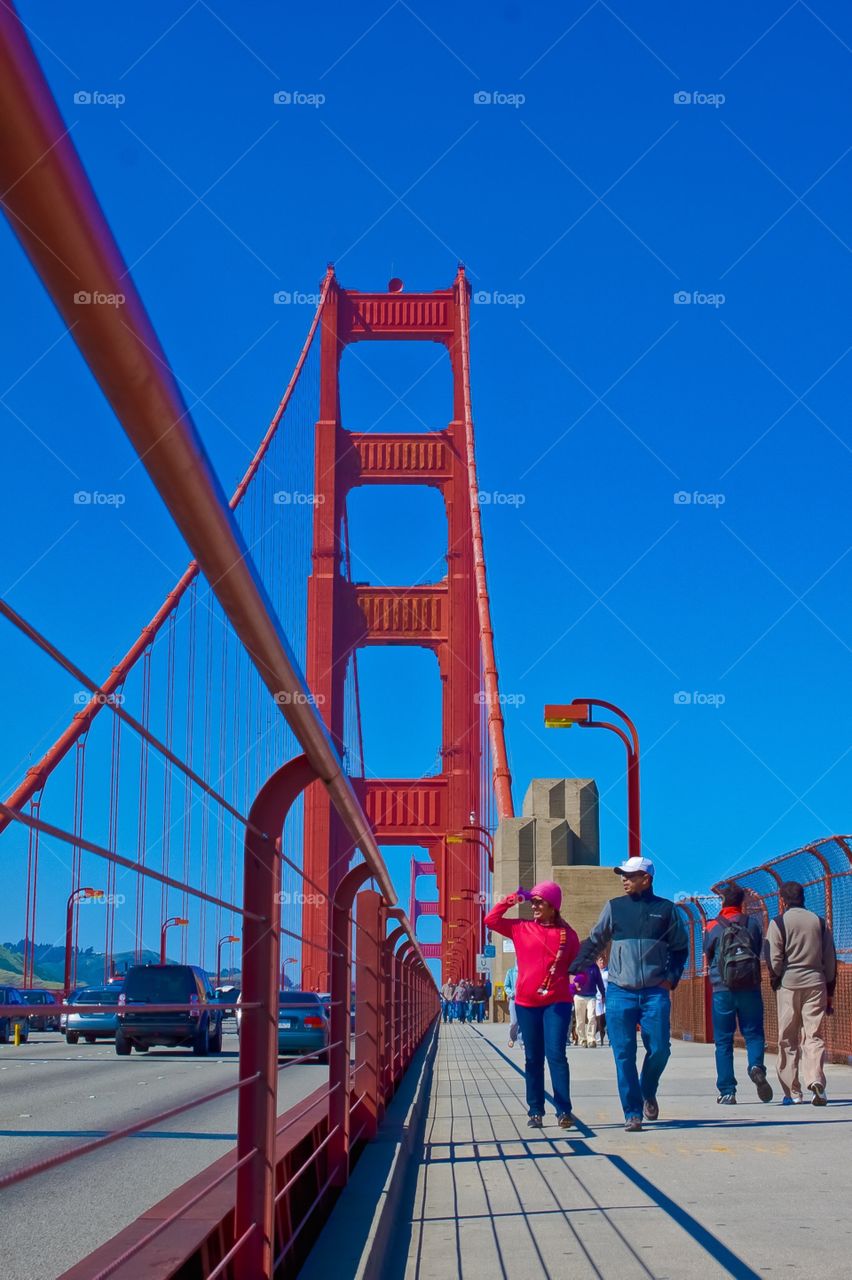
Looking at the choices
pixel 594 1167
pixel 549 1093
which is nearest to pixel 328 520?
pixel 549 1093

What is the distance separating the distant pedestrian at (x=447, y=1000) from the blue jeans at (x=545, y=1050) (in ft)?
152

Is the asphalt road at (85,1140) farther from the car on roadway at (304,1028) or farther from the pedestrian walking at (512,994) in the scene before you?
the pedestrian walking at (512,994)

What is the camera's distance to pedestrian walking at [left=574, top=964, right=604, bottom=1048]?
20.4 m

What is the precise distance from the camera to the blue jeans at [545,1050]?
26.2ft

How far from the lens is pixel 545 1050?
8492 millimetres

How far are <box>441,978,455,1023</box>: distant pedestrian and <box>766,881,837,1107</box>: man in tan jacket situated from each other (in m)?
45.3

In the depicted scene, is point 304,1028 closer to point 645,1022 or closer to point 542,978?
point 542,978

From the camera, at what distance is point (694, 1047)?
1833 centimetres

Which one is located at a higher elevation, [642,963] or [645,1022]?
[642,963]

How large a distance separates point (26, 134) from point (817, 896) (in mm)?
12547

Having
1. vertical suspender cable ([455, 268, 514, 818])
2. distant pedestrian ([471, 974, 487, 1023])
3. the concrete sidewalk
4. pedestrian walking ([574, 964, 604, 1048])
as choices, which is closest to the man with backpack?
the concrete sidewalk

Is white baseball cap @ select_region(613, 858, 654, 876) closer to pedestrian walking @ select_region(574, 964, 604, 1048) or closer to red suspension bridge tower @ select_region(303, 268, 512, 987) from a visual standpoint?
pedestrian walking @ select_region(574, 964, 604, 1048)

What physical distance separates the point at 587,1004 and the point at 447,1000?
49.7 m

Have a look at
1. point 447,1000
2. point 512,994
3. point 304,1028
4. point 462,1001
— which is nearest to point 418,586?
point 462,1001
